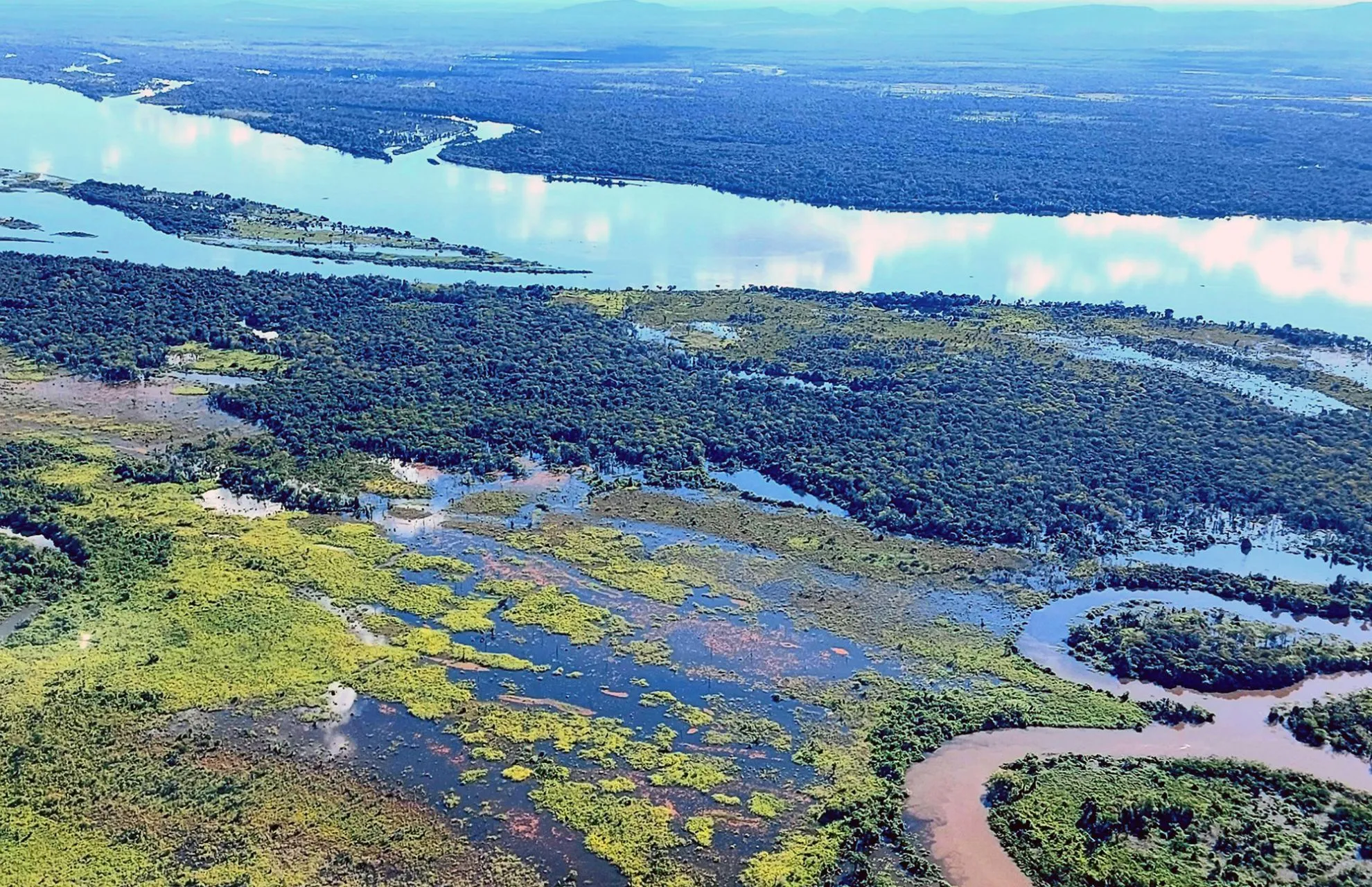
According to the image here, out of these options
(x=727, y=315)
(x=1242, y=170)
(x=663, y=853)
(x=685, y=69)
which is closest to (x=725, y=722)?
(x=663, y=853)

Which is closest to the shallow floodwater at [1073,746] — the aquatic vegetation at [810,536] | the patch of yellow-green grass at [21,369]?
the aquatic vegetation at [810,536]

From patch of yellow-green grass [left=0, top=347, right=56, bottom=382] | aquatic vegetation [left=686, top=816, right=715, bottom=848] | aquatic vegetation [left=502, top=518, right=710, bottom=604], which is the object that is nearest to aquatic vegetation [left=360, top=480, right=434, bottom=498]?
aquatic vegetation [left=502, top=518, right=710, bottom=604]

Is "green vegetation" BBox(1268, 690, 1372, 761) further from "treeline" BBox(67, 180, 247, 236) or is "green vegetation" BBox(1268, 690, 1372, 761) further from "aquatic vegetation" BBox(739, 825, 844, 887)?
"treeline" BBox(67, 180, 247, 236)

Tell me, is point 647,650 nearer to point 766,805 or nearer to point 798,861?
point 766,805

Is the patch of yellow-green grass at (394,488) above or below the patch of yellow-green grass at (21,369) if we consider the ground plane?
below

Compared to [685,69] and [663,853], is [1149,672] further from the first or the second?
[685,69]

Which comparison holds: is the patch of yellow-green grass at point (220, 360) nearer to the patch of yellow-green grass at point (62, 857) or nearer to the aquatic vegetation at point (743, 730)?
the patch of yellow-green grass at point (62, 857)

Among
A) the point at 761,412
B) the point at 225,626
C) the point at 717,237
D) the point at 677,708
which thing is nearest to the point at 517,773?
the point at 677,708
